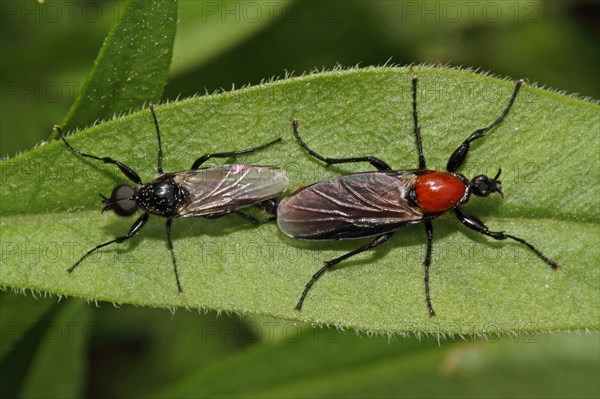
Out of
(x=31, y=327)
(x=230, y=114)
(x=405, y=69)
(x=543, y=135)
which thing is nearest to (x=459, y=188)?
(x=543, y=135)

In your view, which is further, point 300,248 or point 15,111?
point 15,111

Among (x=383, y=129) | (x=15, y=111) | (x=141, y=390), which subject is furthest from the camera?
(x=141, y=390)

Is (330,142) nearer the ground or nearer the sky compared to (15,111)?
nearer the ground

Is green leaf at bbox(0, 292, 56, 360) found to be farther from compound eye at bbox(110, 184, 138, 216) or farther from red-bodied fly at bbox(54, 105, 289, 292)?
compound eye at bbox(110, 184, 138, 216)

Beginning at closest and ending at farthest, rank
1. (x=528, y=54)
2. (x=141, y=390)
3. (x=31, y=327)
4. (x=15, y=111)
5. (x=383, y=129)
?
1. (x=383, y=129)
2. (x=31, y=327)
3. (x=15, y=111)
4. (x=141, y=390)
5. (x=528, y=54)

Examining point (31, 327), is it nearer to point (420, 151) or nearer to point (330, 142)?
point (330, 142)

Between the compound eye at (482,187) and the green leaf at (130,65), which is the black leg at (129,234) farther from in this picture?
the compound eye at (482,187)

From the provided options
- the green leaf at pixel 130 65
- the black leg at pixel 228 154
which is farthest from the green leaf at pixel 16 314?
the black leg at pixel 228 154

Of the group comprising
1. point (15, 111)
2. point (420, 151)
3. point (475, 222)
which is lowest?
point (475, 222)
